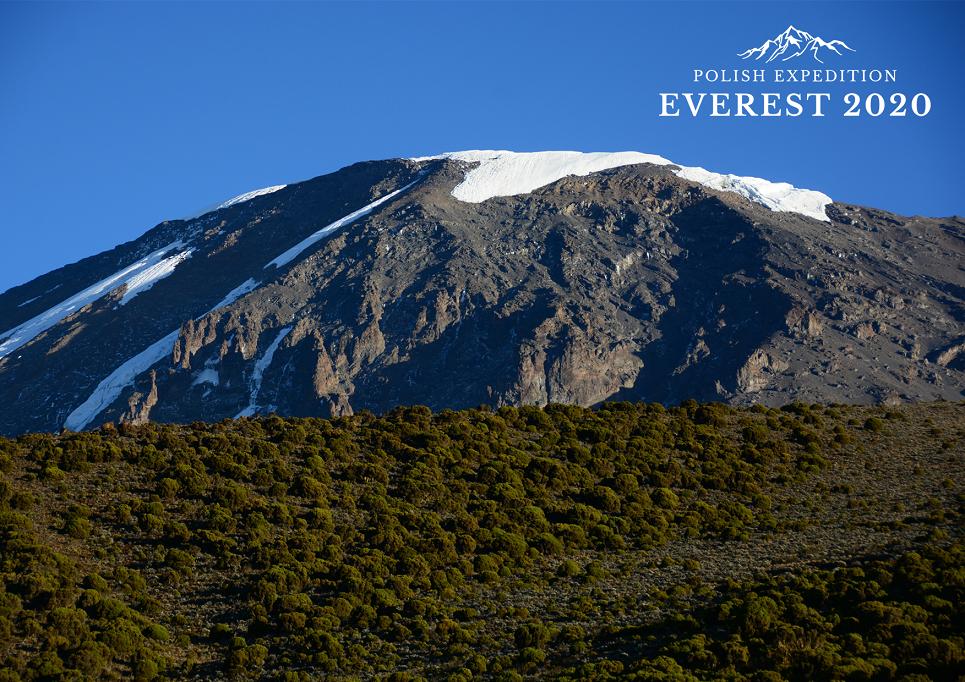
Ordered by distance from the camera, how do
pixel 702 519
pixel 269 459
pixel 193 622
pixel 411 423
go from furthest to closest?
1. pixel 411 423
2. pixel 269 459
3. pixel 702 519
4. pixel 193 622

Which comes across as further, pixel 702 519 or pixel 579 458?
pixel 579 458

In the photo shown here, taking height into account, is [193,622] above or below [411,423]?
below

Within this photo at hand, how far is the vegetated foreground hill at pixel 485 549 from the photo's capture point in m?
47.3

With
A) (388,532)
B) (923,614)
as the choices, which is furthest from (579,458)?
(923,614)

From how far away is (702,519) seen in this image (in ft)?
201

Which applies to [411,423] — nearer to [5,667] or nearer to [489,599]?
[489,599]

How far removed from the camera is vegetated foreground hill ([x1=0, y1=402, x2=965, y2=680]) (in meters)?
47.3

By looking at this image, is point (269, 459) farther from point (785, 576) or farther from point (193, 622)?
point (785, 576)

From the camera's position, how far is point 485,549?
5756 cm

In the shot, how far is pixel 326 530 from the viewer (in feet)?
191

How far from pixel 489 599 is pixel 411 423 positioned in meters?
21.4

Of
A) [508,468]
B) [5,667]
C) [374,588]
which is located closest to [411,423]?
[508,468]

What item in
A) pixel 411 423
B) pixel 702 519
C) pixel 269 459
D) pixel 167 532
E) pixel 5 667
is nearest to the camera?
→ pixel 5 667

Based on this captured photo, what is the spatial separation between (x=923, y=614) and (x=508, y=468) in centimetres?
2373
